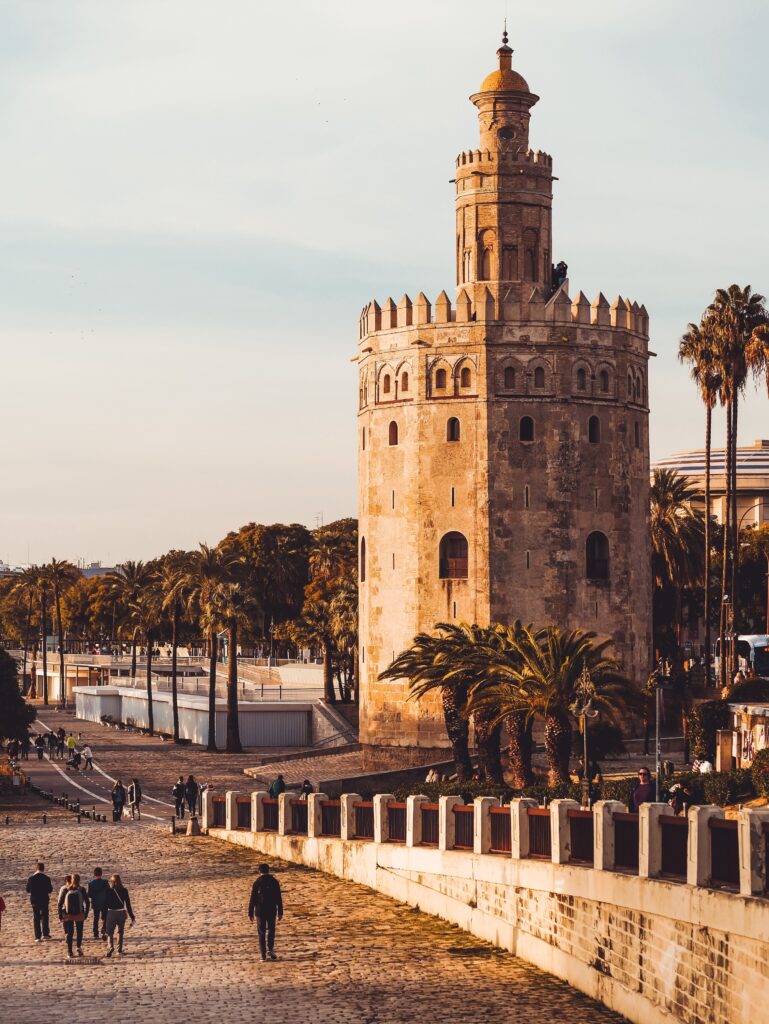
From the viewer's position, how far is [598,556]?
188 ft

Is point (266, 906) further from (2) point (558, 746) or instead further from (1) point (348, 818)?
(2) point (558, 746)

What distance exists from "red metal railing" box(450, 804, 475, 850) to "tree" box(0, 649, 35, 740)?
29.5 metres

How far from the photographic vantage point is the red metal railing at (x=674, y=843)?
75.6 ft

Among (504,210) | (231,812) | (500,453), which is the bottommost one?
(231,812)

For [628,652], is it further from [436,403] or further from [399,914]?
[399,914]

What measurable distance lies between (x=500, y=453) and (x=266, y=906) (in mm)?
31764

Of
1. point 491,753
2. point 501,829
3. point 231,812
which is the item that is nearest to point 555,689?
point 491,753

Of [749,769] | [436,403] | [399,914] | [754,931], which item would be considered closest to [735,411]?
[436,403]

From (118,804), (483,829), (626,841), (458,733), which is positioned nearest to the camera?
(626,841)

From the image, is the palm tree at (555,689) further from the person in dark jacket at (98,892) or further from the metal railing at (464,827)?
the person in dark jacket at (98,892)

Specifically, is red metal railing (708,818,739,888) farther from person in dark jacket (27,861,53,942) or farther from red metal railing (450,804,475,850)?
person in dark jacket (27,861,53,942)

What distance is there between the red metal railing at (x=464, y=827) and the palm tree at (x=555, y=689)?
9378 millimetres

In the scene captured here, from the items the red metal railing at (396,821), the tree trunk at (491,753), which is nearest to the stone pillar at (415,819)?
the red metal railing at (396,821)

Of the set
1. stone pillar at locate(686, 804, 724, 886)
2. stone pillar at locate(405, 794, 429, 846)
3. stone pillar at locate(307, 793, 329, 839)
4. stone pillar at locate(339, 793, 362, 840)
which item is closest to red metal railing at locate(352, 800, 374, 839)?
stone pillar at locate(339, 793, 362, 840)
